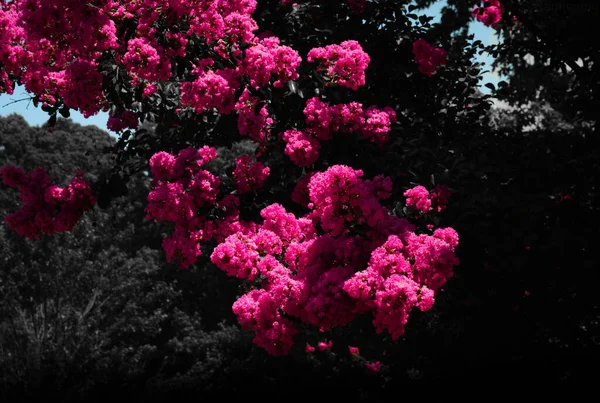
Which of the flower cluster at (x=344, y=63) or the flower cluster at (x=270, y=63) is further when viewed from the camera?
the flower cluster at (x=344, y=63)

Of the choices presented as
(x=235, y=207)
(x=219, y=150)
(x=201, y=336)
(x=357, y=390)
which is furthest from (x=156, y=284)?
Result: (x=235, y=207)

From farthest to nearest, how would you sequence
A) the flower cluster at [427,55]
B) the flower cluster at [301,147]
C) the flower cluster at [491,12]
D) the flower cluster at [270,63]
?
the flower cluster at [491,12], the flower cluster at [427,55], the flower cluster at [301,147], the flower cluster at [270,63]

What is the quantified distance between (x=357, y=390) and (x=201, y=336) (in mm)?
5644

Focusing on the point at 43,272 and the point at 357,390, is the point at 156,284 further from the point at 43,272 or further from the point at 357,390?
the point at 357,390

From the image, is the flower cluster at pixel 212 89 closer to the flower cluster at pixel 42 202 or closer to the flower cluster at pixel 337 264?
the flower cluster at pixel 337 264

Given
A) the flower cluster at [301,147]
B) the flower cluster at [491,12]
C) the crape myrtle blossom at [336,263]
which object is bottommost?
the crape myrtle blossom at [336,263]

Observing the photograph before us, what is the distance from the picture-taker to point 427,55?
4.91 metres

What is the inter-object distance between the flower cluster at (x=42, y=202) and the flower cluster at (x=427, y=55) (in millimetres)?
3507

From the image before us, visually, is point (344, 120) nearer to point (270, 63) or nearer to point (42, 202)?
point (270, 63)

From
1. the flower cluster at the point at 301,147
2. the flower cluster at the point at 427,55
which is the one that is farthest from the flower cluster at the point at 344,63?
the flower cluster at the point at 427,55

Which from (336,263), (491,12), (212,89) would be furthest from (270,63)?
(491,12)

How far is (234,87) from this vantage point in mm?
4145

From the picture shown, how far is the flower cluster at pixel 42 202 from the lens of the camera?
207 inches

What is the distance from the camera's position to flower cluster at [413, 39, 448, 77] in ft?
16.1
